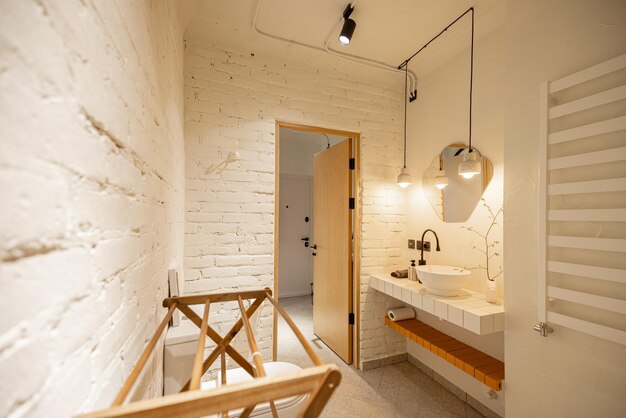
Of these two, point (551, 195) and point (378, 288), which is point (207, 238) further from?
point (551, 195)

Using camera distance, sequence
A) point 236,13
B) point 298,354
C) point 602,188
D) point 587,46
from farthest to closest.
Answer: point 298,354 → point 236,13 → point 587,46 → point 602,188

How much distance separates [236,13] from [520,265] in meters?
2.37

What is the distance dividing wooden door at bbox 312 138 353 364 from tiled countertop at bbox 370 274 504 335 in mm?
522

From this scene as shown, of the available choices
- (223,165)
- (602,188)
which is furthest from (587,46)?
(223,165)

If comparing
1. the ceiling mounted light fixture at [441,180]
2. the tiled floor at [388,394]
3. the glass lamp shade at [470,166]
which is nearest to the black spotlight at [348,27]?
the glass lamp shade at [470,166]

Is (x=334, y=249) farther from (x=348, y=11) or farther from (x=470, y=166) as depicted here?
(x=348, y=11)

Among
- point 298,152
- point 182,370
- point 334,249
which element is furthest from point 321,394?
point 298,152

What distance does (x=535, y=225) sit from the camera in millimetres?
1420

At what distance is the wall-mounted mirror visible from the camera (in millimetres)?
2068

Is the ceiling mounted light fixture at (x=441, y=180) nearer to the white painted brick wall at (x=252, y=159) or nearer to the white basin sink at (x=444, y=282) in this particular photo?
the white painted brick wall at (x=252, y=159)

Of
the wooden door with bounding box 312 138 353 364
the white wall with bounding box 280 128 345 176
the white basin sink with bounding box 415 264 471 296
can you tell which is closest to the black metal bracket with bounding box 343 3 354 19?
the wooden door with bounding box 312 138 353 364

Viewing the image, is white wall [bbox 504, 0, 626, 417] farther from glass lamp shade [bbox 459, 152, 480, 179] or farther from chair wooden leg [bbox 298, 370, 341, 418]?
chair wooden leg [bbox 298, 370, 341, 418]

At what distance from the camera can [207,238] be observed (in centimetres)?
209

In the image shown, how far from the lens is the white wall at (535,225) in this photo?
1.17 meters
